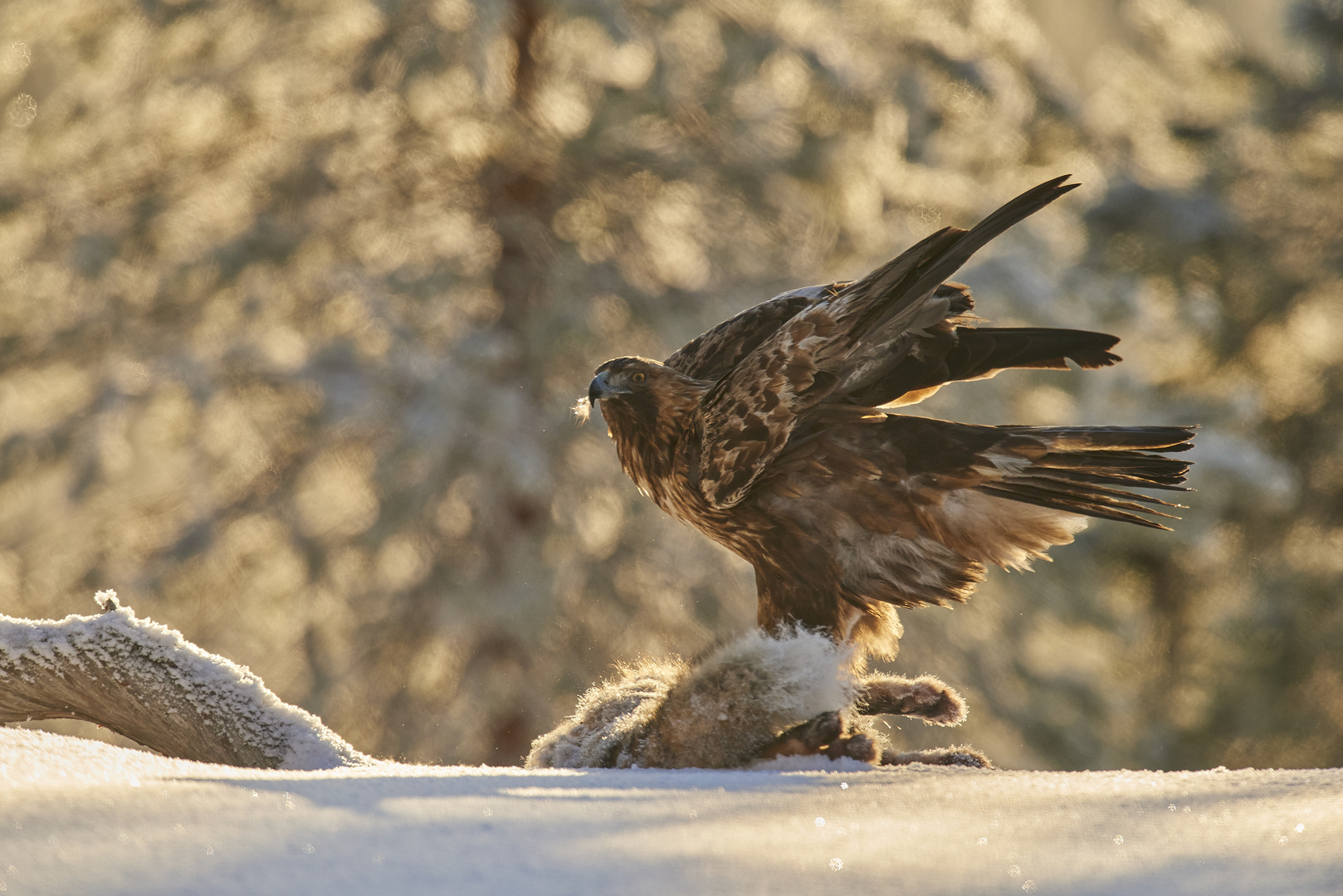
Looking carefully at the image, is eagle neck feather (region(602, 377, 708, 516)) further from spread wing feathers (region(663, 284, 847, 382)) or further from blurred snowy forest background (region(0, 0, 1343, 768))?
blurred snowy forest background (region(0, 0, 1343, 768))

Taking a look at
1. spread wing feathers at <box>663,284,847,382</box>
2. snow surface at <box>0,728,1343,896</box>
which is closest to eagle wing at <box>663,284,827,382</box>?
spread wing feathers at <box>663,284,847,382</box>

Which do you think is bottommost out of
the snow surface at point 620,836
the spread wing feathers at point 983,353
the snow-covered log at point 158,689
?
the snow surface at point 620,836

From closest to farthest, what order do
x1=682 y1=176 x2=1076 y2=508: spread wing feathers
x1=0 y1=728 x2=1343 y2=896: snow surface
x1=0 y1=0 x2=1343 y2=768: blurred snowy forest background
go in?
x1=0 y1=728 x2=1343 y2=896: snow surface < x1=682 y1=176 x2=1076 y2=508: spread wing feathers < x1=0 y1=0 x2=1343 y2=768: blurred snowy forest background

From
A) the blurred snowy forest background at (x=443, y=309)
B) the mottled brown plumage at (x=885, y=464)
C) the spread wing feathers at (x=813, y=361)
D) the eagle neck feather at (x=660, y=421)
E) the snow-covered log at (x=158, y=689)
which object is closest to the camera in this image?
the snow-covered log at (x=158, y=689)

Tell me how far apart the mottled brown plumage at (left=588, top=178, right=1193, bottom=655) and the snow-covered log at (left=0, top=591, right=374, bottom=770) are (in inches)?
55.1

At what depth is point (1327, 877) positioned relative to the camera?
131 centimetres

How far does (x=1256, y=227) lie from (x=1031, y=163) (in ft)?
9.01

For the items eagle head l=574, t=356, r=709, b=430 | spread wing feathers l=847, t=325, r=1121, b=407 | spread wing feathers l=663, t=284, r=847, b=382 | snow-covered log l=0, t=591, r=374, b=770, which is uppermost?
A: spread wing feathers l=663, t=284, r=847, b=382

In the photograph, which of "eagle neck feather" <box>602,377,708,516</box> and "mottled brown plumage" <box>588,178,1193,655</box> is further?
"eagle neck feather" <box>602,377,708,516</box>

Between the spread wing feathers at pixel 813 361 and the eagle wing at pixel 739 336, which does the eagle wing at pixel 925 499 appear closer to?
the spread wing feathers at pixel 813 361

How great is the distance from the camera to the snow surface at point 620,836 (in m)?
1.24

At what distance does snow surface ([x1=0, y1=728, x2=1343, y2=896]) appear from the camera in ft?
4.05

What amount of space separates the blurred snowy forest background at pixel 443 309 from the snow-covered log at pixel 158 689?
5316mm

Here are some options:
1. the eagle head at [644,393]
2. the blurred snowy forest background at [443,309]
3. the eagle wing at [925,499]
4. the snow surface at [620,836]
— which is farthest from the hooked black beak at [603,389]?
the blurred snowy forest background at [443,309]
